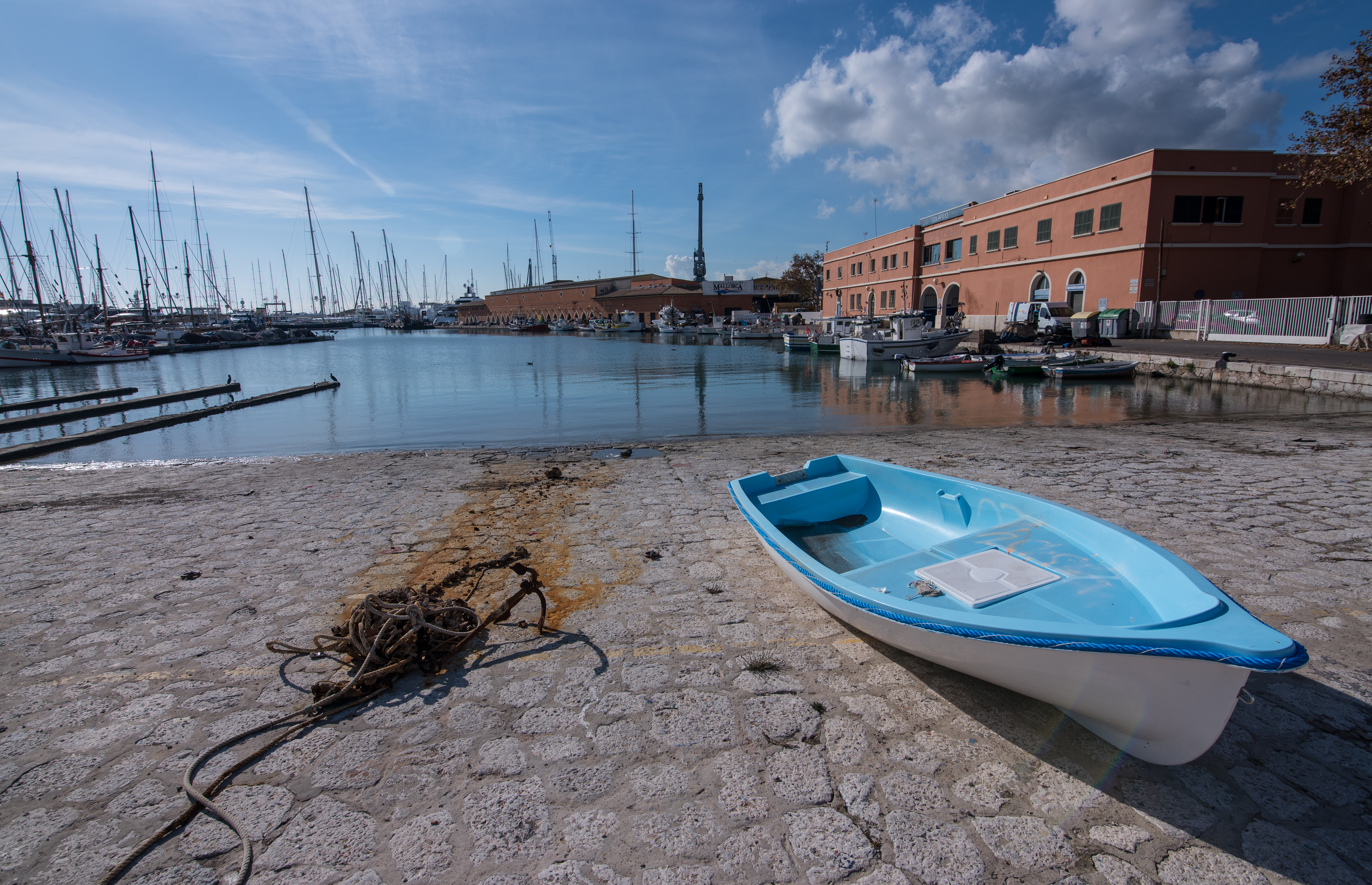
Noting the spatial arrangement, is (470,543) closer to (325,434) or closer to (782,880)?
(782,880)

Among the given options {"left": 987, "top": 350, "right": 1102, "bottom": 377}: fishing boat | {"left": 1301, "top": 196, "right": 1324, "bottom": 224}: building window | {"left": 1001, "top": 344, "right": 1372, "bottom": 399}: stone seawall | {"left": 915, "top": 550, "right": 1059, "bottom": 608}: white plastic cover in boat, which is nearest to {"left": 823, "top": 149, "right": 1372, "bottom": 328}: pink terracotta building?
{"left": 1301, "top": 196, "right": 1324, "bottom": 224}: building window

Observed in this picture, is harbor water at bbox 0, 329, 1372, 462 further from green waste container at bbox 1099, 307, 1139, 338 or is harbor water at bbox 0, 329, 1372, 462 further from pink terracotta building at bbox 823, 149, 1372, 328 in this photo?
pink terracotta building at bbox 823, 149, 1372, 328

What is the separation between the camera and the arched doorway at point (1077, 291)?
28.4 metres

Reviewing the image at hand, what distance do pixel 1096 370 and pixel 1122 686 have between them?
21018mm

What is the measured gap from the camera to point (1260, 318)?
21344 millimetres

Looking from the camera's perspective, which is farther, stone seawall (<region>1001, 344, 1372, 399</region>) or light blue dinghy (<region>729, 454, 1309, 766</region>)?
stone seawall (<region>1001, 344, 1372, 399</region>)

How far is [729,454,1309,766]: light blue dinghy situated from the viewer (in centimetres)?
196

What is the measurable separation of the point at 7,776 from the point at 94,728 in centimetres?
29

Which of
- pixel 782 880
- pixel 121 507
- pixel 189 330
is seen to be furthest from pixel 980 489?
pixel 189 330

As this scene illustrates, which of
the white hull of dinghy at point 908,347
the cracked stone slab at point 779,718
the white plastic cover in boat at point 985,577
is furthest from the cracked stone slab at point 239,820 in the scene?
the white hull of dinghy at point 908,347

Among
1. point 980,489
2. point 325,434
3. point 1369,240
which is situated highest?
point 1369,240

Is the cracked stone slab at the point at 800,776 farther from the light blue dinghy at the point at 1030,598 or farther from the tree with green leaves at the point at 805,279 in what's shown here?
the tree with green leaves at the point at 805,279

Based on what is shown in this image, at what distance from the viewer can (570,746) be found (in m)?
2.51

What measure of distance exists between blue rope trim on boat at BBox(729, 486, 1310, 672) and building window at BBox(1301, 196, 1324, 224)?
33.3 meters
